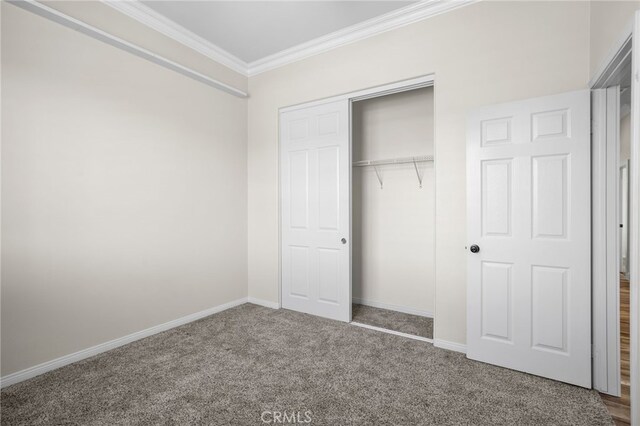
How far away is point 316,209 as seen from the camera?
3562mm

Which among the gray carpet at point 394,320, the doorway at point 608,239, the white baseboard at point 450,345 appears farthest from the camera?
the gray carpet at point 394,320

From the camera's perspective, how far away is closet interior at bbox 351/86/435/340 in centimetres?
362

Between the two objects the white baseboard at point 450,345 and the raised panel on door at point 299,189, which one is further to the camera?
the raised panel on door at point 299,189

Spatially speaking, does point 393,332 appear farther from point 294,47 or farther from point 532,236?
point 294,47

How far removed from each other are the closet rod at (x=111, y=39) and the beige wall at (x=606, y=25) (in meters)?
3.38

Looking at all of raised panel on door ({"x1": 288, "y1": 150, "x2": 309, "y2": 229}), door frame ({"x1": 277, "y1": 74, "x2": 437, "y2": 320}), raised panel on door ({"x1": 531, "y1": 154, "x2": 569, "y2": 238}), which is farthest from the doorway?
raised panel on door ({"x1": 288, "y1": 150, "x2": 309, "y2": 229})

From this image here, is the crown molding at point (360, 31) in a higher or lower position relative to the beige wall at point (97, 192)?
higher

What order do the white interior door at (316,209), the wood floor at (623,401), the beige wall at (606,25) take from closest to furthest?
the beige wall at (606,25), the wood floor at (623,401), the white interior door at (316,209)

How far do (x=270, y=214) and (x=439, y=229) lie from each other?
2.05 metres

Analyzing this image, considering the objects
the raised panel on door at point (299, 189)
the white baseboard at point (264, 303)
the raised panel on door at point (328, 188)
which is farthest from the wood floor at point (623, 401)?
the white baseboard at point (264, 303)

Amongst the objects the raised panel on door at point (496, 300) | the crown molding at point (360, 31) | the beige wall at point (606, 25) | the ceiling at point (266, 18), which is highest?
the ceiling at point (266, 18)

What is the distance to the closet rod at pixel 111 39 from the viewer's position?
2.23m

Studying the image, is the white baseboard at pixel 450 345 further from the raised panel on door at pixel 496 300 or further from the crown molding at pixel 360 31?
A: the crown molding at pixel 360 31

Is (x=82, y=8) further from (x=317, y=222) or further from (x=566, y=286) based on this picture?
(x=566, y=286)
